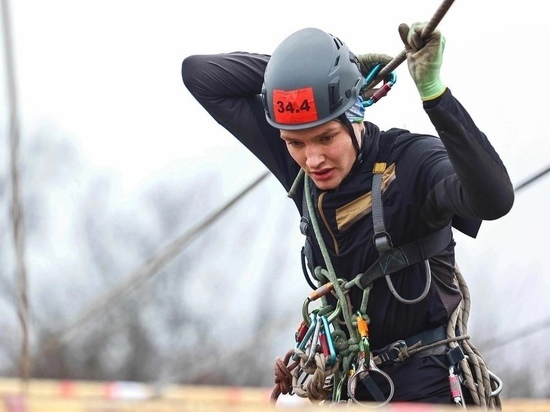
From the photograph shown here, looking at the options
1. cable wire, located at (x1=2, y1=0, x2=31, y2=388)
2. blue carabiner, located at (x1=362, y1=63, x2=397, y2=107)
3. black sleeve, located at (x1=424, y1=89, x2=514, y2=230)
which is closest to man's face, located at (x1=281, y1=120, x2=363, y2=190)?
blue carabiner, located at (x1=362, y1=63, x2=397, y2=107)

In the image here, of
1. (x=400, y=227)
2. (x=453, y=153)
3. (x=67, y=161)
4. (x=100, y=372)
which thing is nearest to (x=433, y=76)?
(x=453, y=153)

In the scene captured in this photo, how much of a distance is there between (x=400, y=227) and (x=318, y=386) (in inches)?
22.7

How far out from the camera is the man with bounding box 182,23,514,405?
3.76 meters

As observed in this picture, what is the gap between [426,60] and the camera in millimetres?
3365

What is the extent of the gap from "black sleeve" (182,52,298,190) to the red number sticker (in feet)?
1.32

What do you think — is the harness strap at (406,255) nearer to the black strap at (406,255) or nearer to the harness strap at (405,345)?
the black strap at (406,255)

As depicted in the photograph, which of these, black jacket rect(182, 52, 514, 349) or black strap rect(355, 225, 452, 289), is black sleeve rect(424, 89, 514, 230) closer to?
black jacket rect(182, 52, 514, 349)

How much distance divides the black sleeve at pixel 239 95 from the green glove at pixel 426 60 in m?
0.93

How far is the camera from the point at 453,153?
3369 mm

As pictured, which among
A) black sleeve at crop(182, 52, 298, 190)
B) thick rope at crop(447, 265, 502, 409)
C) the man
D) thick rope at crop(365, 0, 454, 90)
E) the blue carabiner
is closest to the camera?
thick rope at crop(365, 0, 454, 90)

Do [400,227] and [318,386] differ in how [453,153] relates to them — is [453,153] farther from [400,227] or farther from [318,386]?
[318,386]

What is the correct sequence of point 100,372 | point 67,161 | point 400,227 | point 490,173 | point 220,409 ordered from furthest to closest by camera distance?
point 67,161, point 100,372, point 400,227, point 490,173, point 220,409

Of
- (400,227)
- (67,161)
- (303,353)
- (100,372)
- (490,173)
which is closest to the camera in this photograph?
(490,173)

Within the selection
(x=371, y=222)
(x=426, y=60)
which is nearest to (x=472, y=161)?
Result: (x=426, y=60)
